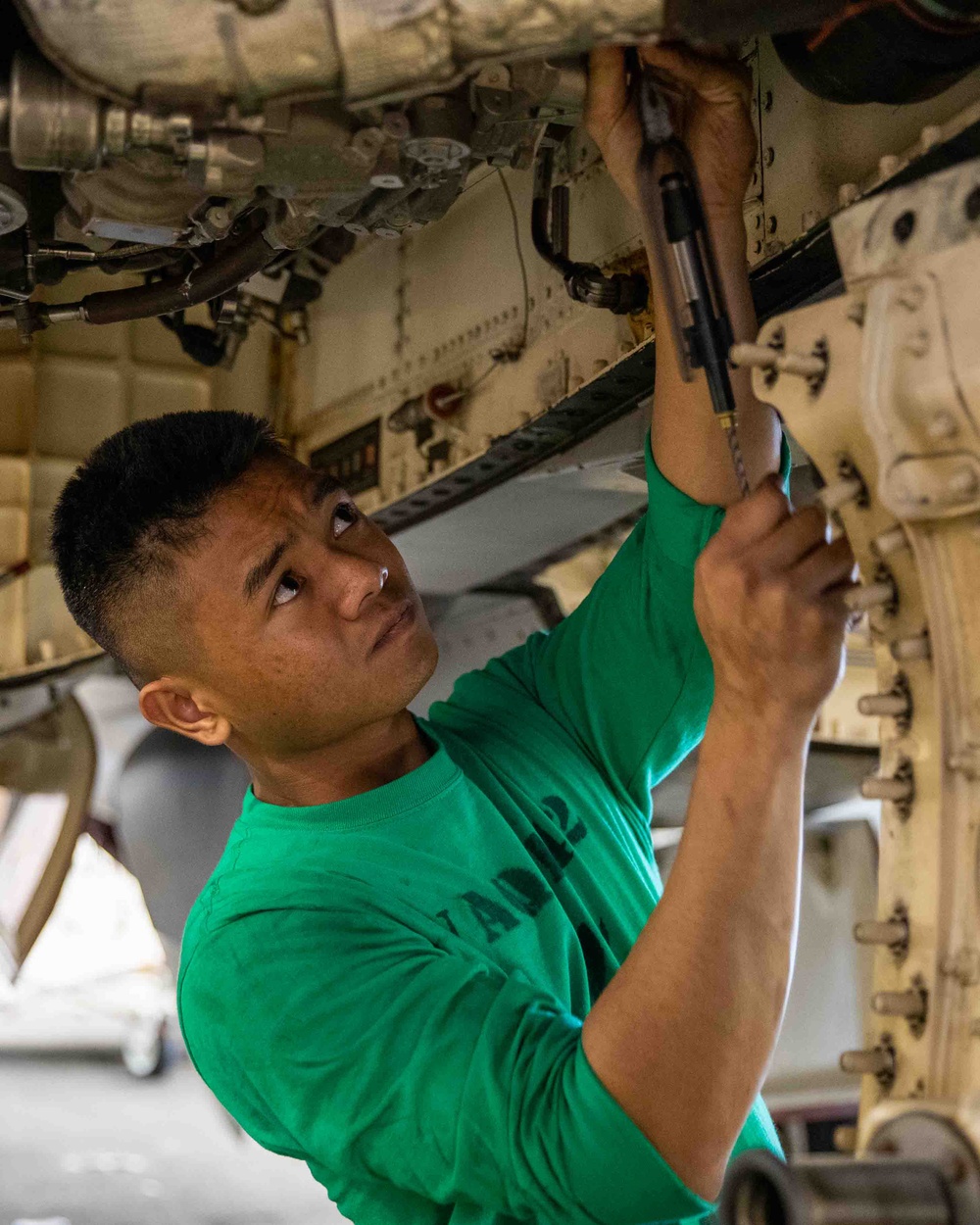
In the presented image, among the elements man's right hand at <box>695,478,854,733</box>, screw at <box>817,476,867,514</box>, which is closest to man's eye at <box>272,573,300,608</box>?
man's right hand at <box>695,478,854,733</box>

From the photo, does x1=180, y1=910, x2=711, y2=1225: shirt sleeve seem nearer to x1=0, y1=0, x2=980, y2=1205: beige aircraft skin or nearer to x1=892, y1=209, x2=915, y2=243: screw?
x1=0, y1=0, x2=980, y2=1205: beige aircraft skin

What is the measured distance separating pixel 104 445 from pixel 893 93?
0.92m

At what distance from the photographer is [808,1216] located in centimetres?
82

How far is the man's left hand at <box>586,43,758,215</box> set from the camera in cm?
119

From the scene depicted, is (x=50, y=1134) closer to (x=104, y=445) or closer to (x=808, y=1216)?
(x=104, y=445)

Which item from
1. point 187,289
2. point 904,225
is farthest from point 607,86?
point 187,289

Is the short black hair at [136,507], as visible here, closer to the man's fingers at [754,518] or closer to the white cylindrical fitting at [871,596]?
the man's fingers at [754,518]

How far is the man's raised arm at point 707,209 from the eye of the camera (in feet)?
3.95

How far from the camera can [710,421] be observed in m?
1.37

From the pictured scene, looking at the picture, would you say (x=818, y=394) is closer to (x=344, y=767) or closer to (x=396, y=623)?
(x=396, y=623)

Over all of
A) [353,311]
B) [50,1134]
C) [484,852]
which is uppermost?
[353,311]

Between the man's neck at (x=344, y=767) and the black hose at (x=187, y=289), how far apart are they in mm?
570

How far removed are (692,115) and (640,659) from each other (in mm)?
604

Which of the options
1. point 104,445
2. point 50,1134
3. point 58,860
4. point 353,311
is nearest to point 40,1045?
point 50,1134
